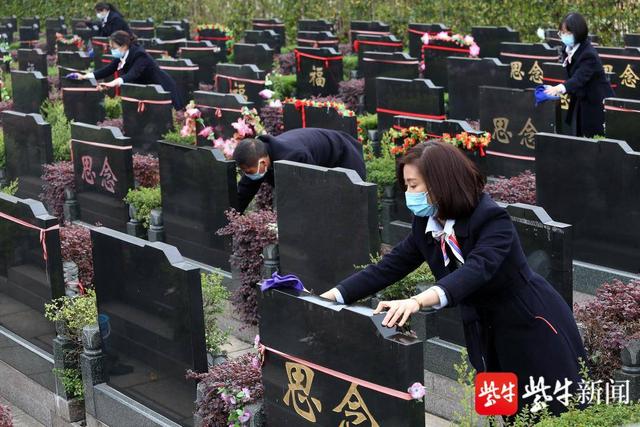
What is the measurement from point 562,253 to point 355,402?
1681 mm

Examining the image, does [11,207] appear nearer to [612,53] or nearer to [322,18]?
[612,53]

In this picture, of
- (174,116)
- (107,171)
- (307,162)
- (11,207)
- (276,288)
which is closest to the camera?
(276,288)

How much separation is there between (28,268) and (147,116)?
16.4 ft

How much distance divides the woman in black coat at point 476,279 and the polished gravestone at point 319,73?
36.1 ft

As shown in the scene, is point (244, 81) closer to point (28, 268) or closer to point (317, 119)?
point (317, 119)

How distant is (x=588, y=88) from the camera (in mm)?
10227

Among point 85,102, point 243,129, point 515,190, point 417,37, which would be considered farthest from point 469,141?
point 417,37

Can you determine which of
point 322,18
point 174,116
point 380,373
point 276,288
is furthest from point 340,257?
point 322,18

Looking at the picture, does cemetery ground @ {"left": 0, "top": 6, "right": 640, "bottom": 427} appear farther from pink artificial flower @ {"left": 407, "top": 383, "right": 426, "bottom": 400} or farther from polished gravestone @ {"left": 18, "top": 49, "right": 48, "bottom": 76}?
polished gravestone @ {"left": 18, "top": 49, "right": 48, "bottom": 76}

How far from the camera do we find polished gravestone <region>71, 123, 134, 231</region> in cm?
918

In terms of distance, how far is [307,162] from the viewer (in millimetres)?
7723

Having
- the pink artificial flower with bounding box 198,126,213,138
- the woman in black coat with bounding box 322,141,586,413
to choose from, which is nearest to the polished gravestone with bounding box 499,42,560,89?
the pink artificial flower with bounding box 198,126,213,138

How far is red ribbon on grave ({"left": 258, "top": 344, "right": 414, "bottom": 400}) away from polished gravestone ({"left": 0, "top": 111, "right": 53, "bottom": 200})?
6.10 metres

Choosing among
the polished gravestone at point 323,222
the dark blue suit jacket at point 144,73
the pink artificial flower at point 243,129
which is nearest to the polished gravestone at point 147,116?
the dark blue suit jacket at point 144,73
